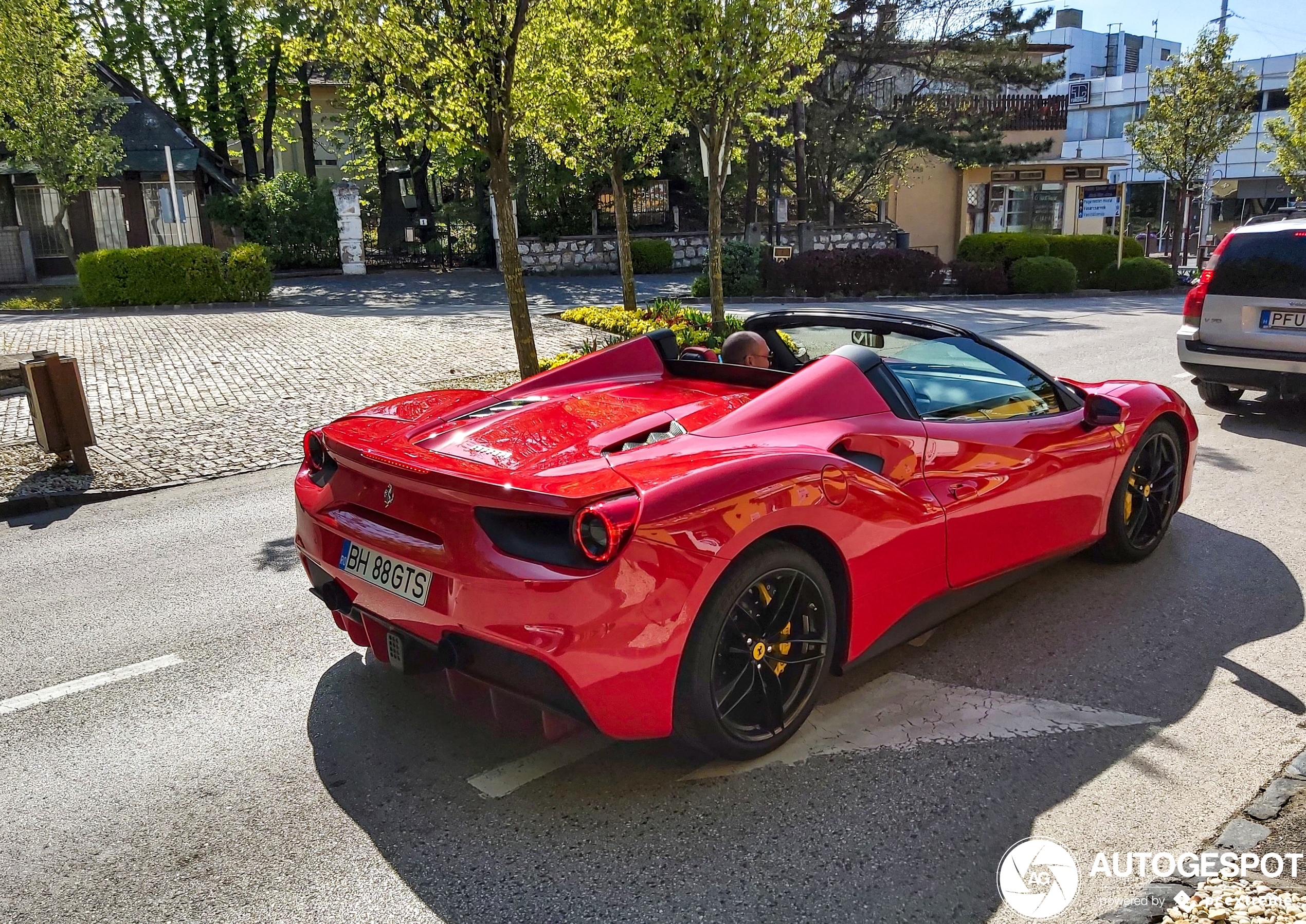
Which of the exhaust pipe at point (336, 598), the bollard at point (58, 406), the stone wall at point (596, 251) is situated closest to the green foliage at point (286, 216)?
the stone wall at point (596, 251)

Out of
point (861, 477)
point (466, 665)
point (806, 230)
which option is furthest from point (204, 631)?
point (806, 230)

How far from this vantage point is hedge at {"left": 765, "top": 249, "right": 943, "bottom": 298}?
76.8ft

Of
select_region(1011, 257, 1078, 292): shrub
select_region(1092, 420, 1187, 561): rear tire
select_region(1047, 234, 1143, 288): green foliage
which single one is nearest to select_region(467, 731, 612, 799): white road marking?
select_region(1092, 420, 1187, 561): rear tire

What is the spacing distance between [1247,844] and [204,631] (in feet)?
13.7

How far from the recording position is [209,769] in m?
3.43

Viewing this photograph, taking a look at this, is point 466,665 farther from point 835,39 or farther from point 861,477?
point 835,39

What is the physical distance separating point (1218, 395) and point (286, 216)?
1054 inches

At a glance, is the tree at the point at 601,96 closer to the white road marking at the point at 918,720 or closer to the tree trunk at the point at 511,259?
the tree trunk at the point at 511,259

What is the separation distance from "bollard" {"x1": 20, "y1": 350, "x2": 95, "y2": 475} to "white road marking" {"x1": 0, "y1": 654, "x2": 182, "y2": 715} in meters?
4.20

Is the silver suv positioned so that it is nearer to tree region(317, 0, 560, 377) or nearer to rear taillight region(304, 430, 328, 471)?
tree region(317, 0, 560, 377)

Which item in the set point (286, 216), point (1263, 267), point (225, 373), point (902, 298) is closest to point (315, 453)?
point (1263, 267)

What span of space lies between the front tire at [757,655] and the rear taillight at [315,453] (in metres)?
1.73

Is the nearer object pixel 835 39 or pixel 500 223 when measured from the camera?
pixel 500 223

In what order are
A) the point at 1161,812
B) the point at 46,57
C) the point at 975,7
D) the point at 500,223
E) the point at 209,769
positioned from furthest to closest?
the point at 975,7 < the point at 46,57 < the point at 500,223 < the point at 209,769 < the point at 1161,812
